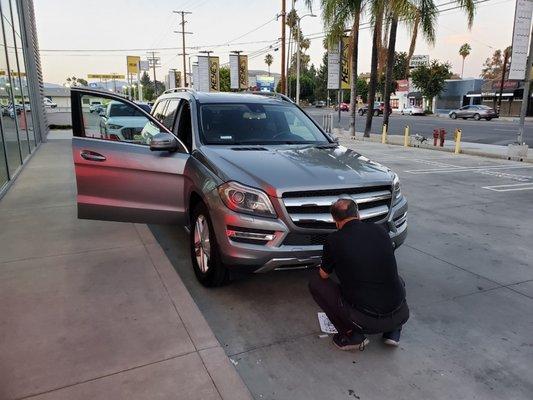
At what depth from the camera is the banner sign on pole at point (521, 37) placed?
14227mm

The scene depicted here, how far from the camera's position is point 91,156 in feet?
15.0

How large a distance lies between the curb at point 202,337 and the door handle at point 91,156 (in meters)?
1.18

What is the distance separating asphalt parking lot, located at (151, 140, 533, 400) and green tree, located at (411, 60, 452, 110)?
57856 millimetres

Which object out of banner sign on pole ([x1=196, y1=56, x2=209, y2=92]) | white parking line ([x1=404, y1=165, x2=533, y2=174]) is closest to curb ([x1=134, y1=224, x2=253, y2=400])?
white parking line ([x1=404, y1=165, x2=533, y2=174])

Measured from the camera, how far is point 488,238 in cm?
584

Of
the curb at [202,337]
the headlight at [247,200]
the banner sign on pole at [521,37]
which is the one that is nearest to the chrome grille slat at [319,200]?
the headlight at [247,200]

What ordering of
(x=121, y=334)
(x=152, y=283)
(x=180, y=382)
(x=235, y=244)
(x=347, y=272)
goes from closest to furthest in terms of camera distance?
(x=180, y=382), (x=347, y=272), (x=121, y=334), (x=235, y=244), (x=152, y=283)

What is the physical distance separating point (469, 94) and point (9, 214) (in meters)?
62.7

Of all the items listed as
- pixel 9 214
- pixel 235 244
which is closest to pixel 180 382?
pixel 235 244

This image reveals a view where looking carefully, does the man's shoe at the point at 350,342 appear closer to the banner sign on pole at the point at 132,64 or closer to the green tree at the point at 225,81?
the banner sign on pole at the point at 132,64

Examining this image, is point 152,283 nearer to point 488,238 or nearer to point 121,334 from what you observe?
point 121,334

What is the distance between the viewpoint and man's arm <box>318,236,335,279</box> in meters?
3.05

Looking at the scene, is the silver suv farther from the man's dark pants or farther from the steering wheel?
the man's dark pants

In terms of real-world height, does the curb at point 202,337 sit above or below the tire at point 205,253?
below
